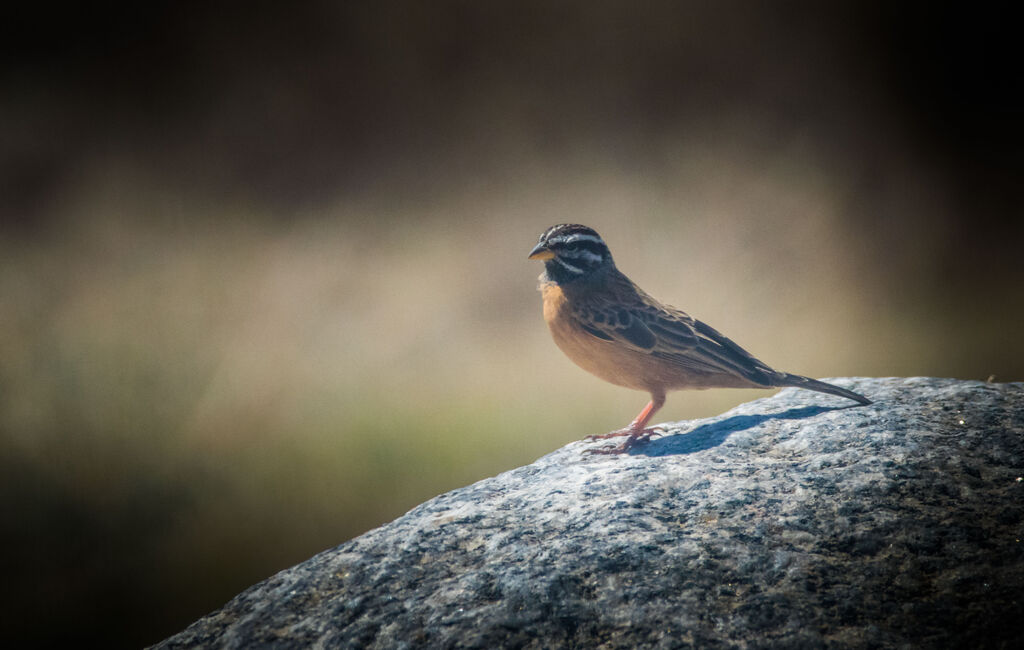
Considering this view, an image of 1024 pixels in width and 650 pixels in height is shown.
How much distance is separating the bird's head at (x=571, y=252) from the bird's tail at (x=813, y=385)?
150 cm

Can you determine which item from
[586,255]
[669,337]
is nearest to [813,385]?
[669,337]

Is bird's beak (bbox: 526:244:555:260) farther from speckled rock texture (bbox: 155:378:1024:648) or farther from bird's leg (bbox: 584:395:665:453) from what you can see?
speckled rock texture (bbox: 155:378:1024:648)

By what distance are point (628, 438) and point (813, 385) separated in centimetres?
122

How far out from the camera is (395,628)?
2.65m

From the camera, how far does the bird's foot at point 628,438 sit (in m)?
4.25

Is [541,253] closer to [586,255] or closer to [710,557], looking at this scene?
[586,255]

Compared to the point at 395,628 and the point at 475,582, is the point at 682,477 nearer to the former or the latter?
the point at 475,582

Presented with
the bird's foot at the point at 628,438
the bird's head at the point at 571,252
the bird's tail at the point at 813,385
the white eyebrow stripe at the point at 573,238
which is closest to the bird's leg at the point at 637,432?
the bird's foot at the point at 628,438

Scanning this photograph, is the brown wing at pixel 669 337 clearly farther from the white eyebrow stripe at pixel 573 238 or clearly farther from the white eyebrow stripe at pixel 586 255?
the white eyebrow stripe at pixel 573 238

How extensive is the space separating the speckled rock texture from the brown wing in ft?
2.40

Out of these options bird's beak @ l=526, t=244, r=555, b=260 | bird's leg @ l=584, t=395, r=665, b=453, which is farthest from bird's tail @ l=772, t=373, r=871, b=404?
bird's beak @ l=526, t=244, r=555, b=260

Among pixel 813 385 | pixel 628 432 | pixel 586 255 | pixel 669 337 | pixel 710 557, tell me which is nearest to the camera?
pixel 710 557

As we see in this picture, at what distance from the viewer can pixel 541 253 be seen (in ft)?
15.4

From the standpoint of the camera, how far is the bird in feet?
15.1
